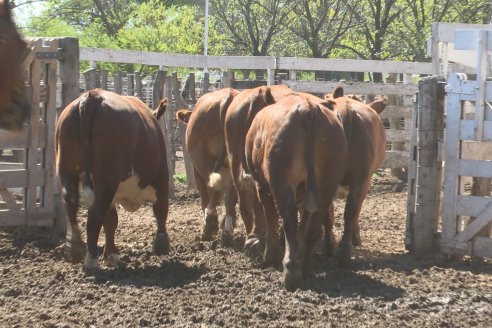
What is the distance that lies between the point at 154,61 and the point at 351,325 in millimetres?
11952

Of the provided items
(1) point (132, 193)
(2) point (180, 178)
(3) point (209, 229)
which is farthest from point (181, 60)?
(1) point (132, 193)

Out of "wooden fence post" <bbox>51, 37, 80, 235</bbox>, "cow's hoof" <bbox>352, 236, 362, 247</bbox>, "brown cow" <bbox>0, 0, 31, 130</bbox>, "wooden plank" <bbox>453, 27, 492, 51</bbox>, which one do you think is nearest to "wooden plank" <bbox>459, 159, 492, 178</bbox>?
"wooden plank" <bbox>453, 27, 492, 51</bbox>

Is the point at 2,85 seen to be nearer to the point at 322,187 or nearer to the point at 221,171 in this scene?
the point at 322,187

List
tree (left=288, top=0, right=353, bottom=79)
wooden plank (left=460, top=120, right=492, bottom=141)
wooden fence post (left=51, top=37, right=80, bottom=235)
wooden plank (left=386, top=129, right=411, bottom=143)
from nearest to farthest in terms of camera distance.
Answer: wooden plank (left=460, top=120, right=492, bottom=141) → wooden fence post (left=51, top=37, right=80, bottom=235) → wooden plank (left=386, top=129, right=411, bottom=143) → tree (left=288, top=0, right=353, bottom=79)

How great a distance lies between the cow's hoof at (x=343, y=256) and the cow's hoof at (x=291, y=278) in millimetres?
1088

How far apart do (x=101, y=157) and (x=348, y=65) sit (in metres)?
10.8

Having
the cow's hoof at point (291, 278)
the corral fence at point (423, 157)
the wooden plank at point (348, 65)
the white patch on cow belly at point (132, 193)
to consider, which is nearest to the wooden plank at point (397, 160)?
the corral fence at point (423, 157)

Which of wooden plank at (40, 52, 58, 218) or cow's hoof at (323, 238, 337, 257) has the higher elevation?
wooden plank at (40, 52, 58, 218)

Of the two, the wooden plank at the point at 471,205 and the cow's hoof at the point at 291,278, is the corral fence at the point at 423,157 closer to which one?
the wooden plank at the point at 471,205

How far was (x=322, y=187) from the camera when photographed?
22.1 feet

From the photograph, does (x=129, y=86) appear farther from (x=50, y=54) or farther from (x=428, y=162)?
(x=428, y=162)

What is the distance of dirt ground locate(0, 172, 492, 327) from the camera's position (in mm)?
5695

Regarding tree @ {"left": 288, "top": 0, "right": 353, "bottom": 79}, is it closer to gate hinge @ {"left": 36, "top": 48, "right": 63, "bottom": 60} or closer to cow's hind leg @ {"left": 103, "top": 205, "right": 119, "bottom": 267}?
gate hinge @ {"left": 36, "top": 48, "right": 63, "bottom": 60}

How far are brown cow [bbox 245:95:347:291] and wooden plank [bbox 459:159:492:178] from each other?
1.44 metres
